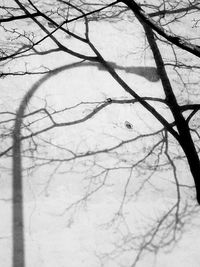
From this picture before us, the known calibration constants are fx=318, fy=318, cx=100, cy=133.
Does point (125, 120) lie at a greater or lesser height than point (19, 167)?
greater

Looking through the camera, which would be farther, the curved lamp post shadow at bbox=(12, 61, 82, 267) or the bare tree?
the bare tree

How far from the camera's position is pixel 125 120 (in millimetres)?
6648

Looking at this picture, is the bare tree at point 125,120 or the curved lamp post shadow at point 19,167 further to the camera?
the bare tree at point 125,120

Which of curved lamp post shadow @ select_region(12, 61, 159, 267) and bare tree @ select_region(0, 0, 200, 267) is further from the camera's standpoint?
bare tree @ select_region(0, 0, 200, 267)

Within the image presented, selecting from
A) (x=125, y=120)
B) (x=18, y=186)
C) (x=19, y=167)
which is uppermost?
(x=125, y=120)

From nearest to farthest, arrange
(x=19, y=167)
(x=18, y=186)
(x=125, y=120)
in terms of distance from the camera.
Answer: (x=18, y=186) → (x=19, y=167) → (x=125, y=120)

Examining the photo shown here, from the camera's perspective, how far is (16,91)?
649 centimetres

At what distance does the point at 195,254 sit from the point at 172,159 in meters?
1.81

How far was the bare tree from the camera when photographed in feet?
19.5

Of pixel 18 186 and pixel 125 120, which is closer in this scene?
pixel 18 186

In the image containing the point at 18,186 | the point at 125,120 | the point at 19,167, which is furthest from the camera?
the point at 125,120

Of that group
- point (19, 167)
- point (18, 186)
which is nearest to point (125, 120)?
point (19, 167)

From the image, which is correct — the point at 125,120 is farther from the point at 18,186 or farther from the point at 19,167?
the point at 18,186

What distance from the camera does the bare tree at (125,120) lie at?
19.5 feet
